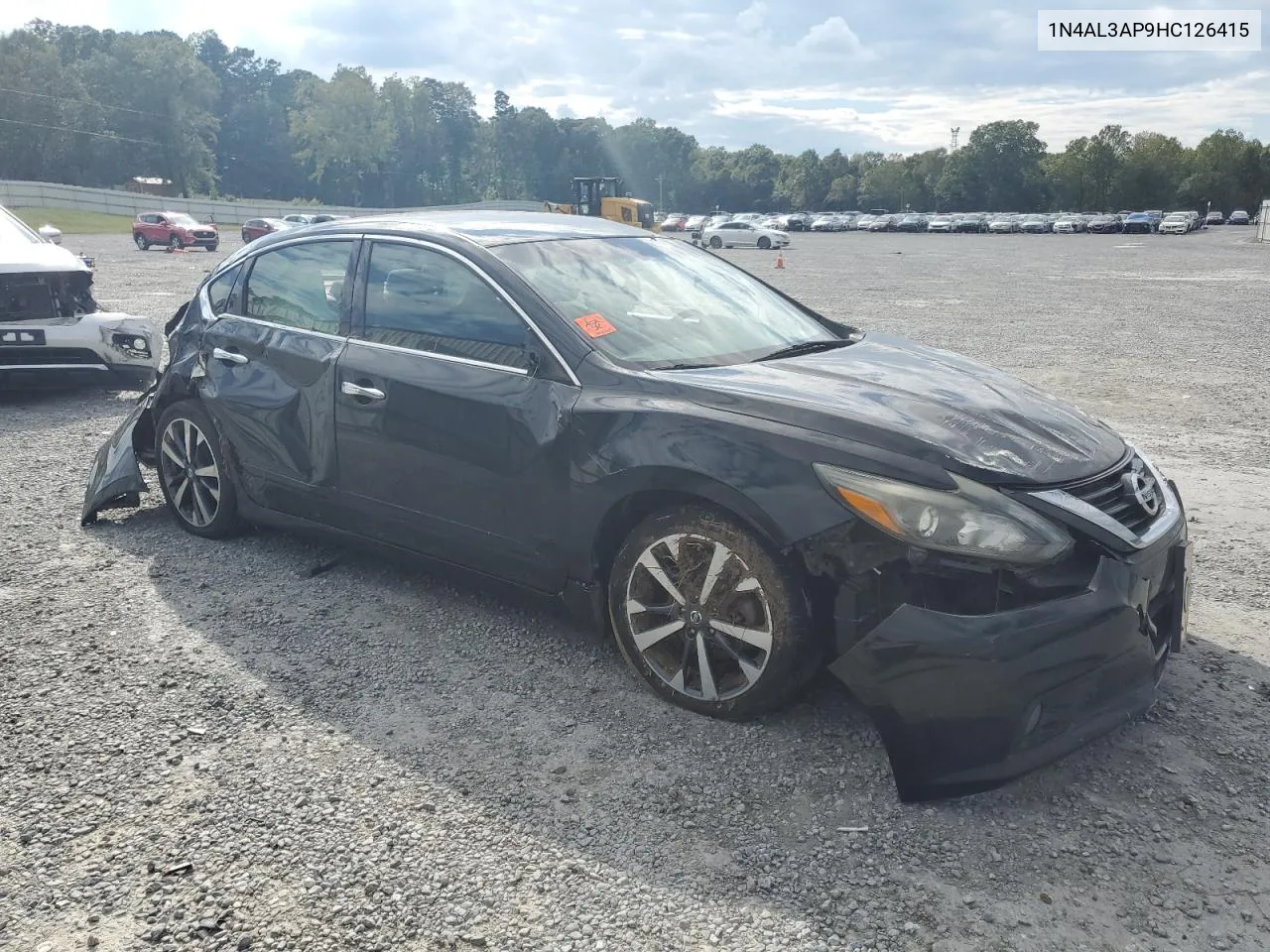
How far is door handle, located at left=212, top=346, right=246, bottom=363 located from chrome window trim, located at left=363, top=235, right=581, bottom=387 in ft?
2.69

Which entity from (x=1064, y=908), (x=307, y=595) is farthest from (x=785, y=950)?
(x=307, y=595)

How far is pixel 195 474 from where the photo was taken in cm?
540

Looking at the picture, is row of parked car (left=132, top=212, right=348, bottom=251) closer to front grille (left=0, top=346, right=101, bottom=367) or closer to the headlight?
front grille (left=0, top=346, right=101, bottom=367)

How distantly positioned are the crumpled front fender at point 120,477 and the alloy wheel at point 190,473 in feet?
0.61

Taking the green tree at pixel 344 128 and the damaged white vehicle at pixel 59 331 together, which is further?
the green tree at pixel 344 128

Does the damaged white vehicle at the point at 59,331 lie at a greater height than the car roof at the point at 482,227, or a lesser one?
lesser

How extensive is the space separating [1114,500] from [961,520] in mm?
613

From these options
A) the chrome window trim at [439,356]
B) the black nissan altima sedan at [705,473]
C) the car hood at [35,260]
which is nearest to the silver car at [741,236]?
the car hood at [35,260]

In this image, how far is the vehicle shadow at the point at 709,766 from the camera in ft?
9.16

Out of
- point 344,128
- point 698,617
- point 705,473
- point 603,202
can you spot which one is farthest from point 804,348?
point 344,128

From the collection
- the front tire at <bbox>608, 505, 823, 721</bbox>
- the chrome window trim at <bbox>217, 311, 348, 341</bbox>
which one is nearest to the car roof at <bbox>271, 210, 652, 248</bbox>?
the chrome window trim at <bbox>217, 311, 348, 341</bbox>

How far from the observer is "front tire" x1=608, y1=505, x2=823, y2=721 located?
3.27 m

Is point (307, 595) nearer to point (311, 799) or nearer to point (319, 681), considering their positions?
point (319, 681)

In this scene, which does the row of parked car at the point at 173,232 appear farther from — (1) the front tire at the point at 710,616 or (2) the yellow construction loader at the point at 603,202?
(1) the front tire at the point at 710,616
